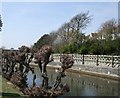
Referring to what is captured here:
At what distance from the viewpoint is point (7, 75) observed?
20438mm

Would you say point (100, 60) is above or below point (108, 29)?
below

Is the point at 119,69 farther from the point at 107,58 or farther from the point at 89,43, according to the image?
the point at 89,43

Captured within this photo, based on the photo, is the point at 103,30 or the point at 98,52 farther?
the point at 103,30

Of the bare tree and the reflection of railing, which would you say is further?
the bare tree

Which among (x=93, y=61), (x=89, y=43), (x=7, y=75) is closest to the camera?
(x=7, y=75)

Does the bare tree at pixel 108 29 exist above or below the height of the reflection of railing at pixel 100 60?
above

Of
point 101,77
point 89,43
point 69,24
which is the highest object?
point 69,24

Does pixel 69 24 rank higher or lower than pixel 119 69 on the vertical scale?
higher

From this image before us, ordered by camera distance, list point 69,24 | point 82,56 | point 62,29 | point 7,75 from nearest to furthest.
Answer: point 7,75 → point 82,56 → point 69,24 → point 62,29

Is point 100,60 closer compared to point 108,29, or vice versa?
point 100,60

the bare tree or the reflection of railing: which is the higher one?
the bare tree

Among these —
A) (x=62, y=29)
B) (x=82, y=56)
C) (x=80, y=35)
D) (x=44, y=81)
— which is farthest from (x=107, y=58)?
(x=62, y=29)

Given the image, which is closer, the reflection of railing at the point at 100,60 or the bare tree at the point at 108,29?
the reflection of railing at the point at 100,60

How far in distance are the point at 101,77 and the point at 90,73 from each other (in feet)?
9.74
